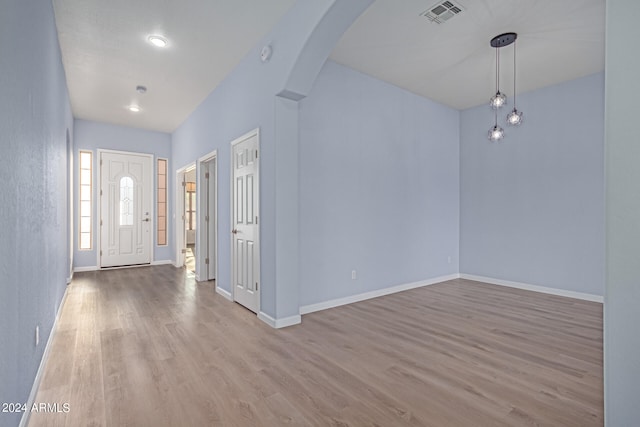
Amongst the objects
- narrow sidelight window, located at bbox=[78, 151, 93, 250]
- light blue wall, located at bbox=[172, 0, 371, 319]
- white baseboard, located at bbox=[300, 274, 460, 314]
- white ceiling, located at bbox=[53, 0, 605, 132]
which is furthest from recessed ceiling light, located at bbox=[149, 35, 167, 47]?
narrow sidelight window, located at bbox=[78, 151, 93, 250]

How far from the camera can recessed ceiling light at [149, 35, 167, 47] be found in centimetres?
352

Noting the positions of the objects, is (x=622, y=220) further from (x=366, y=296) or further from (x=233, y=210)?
(x=233, y=210)

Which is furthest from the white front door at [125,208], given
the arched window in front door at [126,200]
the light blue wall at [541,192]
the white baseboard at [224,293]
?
the light blue wall at [541,192]

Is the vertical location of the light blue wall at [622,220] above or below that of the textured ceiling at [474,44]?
below

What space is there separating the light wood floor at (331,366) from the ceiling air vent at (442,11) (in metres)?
3.20

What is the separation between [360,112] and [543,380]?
11.6 ft

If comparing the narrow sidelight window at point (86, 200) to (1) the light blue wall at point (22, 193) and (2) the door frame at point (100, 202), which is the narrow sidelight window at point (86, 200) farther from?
(1) the light blue wall at point (22, 193)

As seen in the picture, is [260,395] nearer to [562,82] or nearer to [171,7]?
[171,7]

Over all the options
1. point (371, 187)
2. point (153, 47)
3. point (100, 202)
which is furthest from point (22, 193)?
point (100, 202)

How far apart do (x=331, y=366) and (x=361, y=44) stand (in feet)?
11.3

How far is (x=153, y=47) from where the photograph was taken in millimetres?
3723

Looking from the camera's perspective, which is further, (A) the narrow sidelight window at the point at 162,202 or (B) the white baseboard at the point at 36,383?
(A) the narrow sidelight window at the point at 162,202

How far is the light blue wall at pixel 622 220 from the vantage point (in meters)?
0.99

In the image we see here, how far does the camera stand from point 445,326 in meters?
3.31
